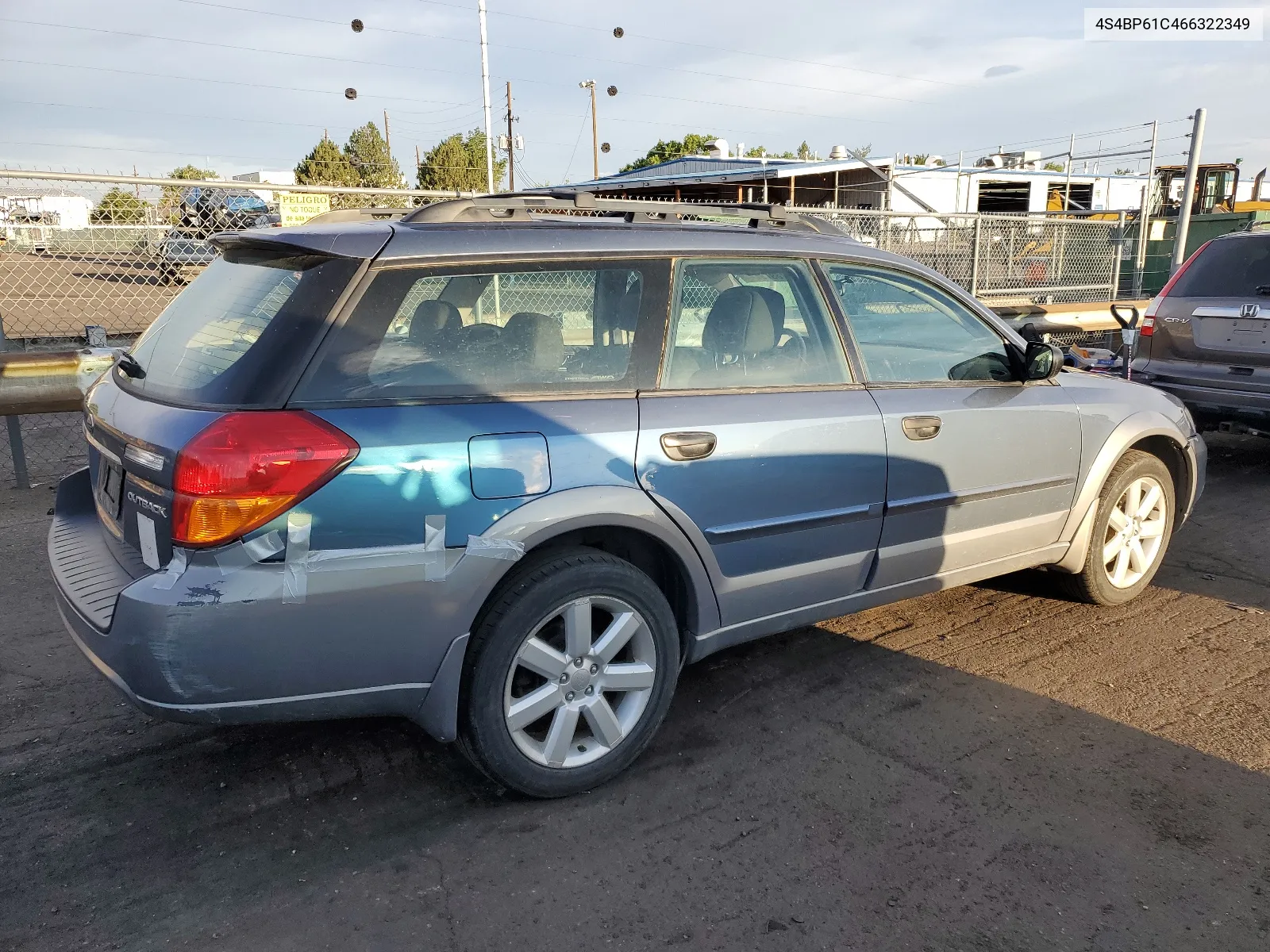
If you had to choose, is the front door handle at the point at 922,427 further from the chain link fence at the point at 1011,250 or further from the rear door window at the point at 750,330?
the chain link fence at the point at 1011,250

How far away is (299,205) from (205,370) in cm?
580

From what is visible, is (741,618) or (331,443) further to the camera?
(741,618)

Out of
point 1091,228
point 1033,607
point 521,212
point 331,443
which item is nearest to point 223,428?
point 331,443

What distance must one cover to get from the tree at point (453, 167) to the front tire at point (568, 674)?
51.8 m

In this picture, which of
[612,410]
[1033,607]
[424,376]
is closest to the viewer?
[424,376]

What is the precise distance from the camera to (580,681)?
296 cm

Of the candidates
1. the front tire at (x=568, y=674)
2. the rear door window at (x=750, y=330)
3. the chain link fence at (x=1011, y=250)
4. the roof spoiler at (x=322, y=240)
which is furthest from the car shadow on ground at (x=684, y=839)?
the chain link fence at (x=1011, y=250)

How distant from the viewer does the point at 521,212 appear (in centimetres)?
331

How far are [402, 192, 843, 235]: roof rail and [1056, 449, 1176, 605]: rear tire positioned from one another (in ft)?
6.01

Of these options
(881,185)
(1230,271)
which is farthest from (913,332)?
(881,185)

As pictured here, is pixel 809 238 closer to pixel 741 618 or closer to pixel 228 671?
pixel 741 618

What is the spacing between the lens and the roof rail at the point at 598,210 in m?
3.09

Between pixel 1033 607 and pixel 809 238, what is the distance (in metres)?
2.21

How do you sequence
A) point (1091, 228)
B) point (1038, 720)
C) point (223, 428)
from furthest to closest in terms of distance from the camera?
1. point (1091, 228)
2. point (1038, 720)
3. point (223, 428)
